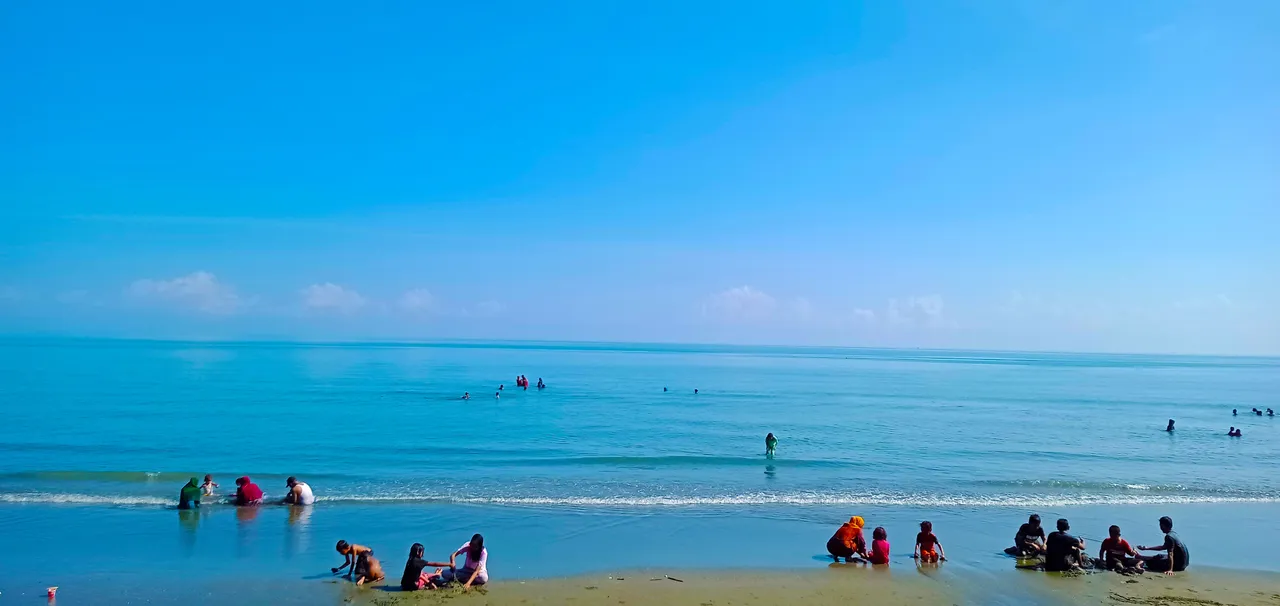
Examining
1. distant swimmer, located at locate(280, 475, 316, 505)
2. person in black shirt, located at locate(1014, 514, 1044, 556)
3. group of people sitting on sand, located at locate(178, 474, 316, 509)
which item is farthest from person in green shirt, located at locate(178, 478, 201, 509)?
person in black shirt, located at locate(1014, 514, 1044, 556)

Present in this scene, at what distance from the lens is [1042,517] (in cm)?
2131

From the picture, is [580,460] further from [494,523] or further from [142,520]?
[142,520]

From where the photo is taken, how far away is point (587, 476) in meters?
27.6

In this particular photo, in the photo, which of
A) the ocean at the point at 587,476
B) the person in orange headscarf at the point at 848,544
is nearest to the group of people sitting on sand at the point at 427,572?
the ocean at the point at 587,476

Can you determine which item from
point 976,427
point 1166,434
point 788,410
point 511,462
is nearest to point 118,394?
point 511,462

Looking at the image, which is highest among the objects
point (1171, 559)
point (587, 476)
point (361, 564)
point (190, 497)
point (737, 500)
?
point (1171, 559)

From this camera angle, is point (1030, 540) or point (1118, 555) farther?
point (1030, 540)

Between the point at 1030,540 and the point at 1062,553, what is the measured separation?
990 mm

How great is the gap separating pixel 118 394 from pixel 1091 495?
68676 mm

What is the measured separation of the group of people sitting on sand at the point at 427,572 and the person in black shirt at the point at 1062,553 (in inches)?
469

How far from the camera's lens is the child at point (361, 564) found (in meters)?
14.1

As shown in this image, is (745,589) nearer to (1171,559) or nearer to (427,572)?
(427,572)

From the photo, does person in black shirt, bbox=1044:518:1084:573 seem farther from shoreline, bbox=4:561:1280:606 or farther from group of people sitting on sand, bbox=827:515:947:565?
group of people sitting on sand, bbox=827:515:947:565

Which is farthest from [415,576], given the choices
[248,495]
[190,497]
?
[190,497]
